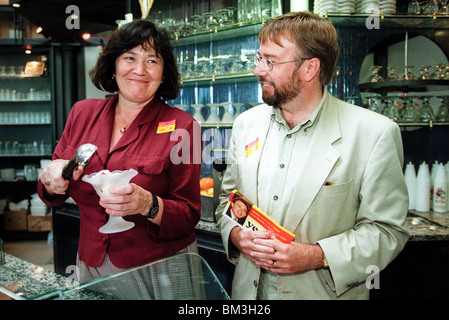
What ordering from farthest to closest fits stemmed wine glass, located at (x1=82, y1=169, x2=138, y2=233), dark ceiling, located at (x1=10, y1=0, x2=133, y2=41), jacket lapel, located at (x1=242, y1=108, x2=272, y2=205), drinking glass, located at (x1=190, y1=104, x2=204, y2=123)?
1. drinking glass, located at (x1=190, y1=104, x2=204, y2=123)
2. dark ceiling, located at (x1=10, y1=0, x2=133, y2=41)
3. jacket lapel, located at (x1=242, y1=108, x2=272, y2=205)
4. stemmed wine glass, located at (x1=82, y1=169, x2=138, y2=233)

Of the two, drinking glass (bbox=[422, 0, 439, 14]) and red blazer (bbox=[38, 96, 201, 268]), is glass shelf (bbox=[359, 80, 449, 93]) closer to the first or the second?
drinking glass (bbox=[422, 0, 439, 14])

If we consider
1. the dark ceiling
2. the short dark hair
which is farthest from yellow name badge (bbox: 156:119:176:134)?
the dark ceiling

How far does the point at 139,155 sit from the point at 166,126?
6.9 inches

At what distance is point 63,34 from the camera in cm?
518

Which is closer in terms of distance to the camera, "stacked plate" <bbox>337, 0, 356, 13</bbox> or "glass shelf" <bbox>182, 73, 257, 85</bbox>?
"stacked plate" <bbox>337, 0, 356, 13</bbox>

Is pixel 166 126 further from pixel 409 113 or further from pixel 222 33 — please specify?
pixel 409 113

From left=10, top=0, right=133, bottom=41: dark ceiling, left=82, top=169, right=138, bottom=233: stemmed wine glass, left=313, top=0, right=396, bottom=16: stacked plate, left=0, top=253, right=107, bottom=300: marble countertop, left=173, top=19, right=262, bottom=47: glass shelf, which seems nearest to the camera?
left=0, top=253, right=107, bottom=300: marble countertop

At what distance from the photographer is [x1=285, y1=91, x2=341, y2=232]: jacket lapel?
4.69ft

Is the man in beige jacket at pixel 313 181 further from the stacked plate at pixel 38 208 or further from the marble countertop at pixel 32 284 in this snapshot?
the stacked plate at pixel 38 208

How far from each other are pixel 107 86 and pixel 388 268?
207 cm

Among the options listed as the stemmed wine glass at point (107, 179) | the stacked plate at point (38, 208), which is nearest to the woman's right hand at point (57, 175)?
the stemmed wine glass at point (107, 179)

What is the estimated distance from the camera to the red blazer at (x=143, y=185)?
1.57 metres
